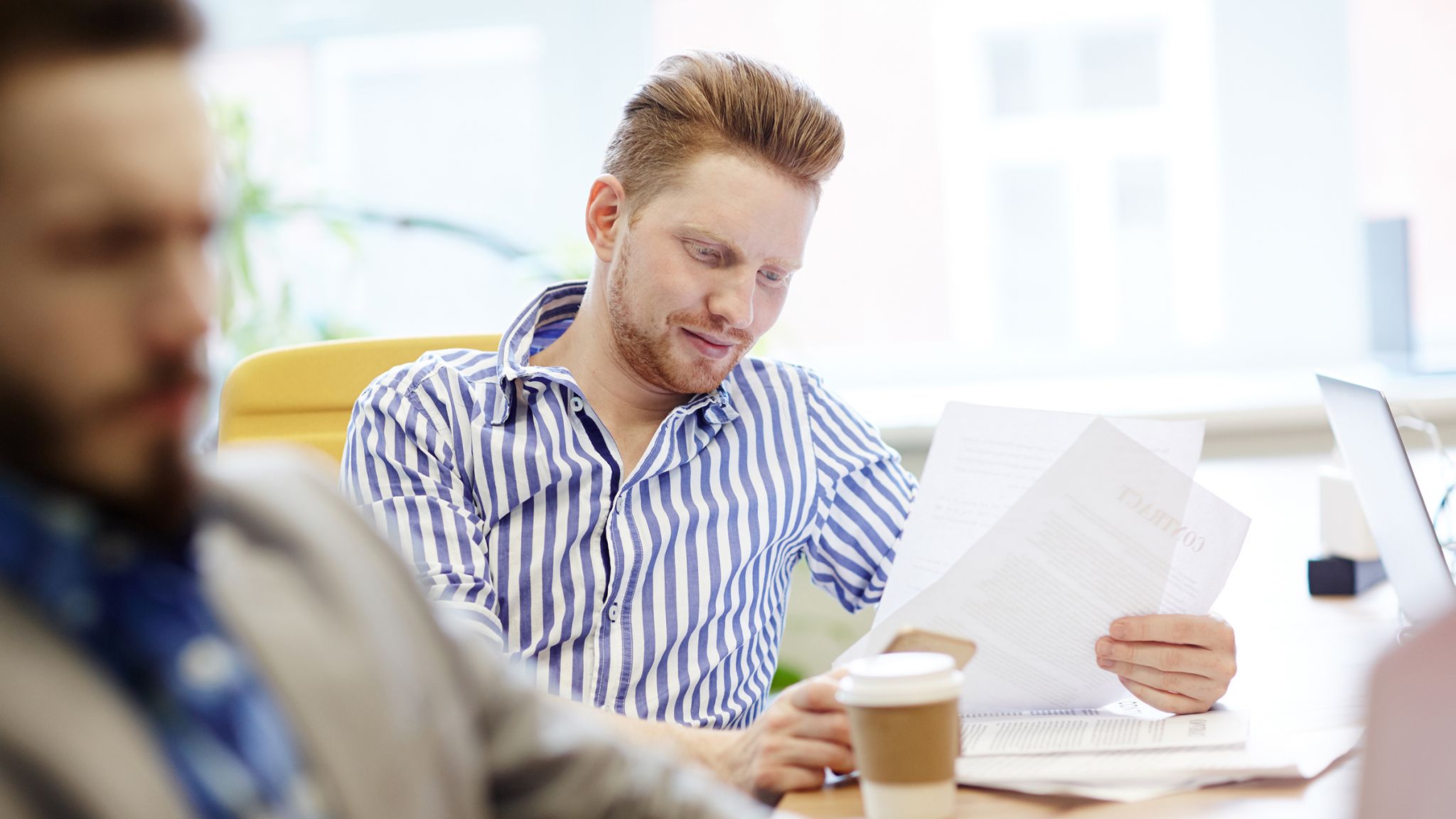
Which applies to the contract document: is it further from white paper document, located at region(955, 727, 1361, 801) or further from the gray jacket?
the gray jacket

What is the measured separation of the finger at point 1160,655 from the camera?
100 centimetres

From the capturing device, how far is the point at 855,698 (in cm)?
73

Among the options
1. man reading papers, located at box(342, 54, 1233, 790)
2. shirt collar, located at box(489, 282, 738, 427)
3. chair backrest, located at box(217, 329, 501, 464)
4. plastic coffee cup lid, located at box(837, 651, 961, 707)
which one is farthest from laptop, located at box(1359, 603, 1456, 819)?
chair backrest, located at box(217, 329, 501, 464)

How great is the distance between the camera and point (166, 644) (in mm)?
437

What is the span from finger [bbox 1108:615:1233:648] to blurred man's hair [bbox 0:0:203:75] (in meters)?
0.81

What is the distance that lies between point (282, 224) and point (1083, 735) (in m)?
2.27

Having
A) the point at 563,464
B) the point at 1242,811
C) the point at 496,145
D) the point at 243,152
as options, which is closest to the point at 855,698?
the point at 1242,811

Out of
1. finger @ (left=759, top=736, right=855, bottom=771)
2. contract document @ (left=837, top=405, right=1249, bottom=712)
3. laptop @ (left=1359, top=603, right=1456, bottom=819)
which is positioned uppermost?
laptop @ (left=1359, top=603, right=1456, bottom=819)

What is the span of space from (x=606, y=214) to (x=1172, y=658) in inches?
30.9

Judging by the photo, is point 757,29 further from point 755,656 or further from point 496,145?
point 755,656

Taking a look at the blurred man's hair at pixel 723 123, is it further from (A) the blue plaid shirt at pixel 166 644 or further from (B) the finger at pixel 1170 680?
(A) the blue plaid shirt at pixel 166 644

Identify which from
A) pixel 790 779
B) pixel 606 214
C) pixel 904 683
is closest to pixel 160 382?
pixel 904 683

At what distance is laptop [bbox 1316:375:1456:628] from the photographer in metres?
1.05

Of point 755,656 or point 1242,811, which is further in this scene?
point 755,656
